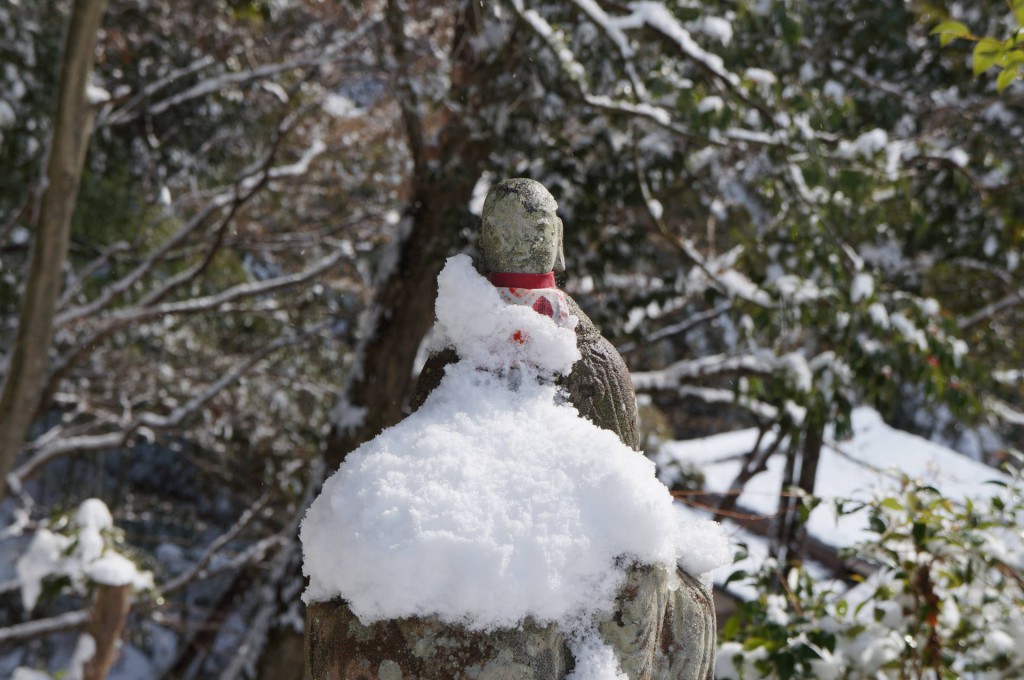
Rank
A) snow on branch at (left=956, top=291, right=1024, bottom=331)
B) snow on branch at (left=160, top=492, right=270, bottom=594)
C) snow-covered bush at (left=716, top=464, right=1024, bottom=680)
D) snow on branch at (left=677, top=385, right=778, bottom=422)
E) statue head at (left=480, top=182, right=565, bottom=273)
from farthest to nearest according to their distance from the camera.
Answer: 1. snow on branch at (left=160, top=492, right=270, bottom=594)
2. snow on branch at (left=956, top=291, right=1024, bottom=331)
3. snow on branch at (left=677, top=385, right=778, bottom=422)
4. snow-covered bush at (left=716, top=464, right=1024, bottom=680)
5. statue head at (left=480, top=182, right=565, bottom=273)

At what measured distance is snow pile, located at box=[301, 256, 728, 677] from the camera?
0.98 meters

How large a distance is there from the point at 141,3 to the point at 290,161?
5.98 feet

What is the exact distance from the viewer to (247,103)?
5.66 m

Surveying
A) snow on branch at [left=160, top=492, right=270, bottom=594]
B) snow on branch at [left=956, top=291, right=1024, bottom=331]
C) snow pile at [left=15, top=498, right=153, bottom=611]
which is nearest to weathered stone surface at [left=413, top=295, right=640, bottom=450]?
snow pile at [left=15, top=498, right=153, bottom=611]

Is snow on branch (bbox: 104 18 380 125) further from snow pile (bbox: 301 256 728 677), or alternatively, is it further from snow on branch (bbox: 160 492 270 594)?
snow pile (bbox: 301 256 728 677)

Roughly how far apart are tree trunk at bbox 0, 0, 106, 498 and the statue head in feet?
7.73

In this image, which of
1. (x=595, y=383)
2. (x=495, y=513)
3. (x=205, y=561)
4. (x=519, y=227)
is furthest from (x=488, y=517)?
(x=205, y=561)

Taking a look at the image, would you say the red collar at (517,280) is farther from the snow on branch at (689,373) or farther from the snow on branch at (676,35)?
the snow on branch at (689,373)

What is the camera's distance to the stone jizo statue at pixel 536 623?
0.99 metres

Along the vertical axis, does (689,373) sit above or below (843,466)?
above

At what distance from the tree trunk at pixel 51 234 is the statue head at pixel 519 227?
2356 mm

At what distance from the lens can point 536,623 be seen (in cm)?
100

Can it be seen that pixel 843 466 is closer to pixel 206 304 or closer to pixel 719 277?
pixel 719 277

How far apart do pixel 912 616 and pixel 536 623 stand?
146cm
